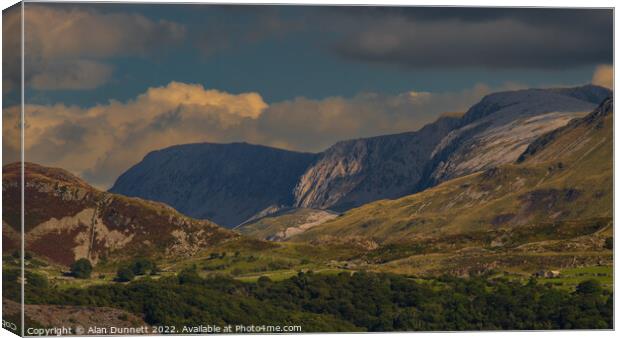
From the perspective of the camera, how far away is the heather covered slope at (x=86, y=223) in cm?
14575

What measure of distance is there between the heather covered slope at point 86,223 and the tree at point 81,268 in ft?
3.36

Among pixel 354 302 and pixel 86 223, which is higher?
pixel 86 223

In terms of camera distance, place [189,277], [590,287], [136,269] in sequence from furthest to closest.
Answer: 1. [136,269]
2. [189,277]
3. [590,287]

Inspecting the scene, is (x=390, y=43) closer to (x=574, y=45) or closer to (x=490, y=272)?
(x=574, y=45)

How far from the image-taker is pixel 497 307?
6029 inches

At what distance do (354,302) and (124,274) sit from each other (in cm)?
2725

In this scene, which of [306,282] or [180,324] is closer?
[180,324]

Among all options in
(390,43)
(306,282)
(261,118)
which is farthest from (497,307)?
(261,118)

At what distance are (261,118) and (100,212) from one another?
80.9 ft

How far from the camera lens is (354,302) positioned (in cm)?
15538

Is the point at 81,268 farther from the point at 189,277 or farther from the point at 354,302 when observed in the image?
the point at 354,302

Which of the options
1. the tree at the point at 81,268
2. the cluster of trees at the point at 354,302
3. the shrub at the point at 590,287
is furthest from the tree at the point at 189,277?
the shrub at the point at 590,287

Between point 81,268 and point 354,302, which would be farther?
point 81,268

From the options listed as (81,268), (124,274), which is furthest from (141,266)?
(81,268)
